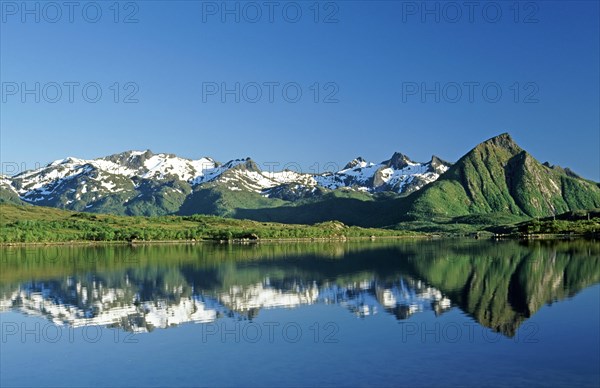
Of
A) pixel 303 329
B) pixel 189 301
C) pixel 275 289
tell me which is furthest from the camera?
pixel 275 289

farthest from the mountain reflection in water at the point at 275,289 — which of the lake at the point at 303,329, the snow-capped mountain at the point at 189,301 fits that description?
the lake at the point at 303,329

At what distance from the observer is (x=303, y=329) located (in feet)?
174

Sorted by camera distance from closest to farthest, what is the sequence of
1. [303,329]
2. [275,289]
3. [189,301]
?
[303,329], [189,301], [275,289]

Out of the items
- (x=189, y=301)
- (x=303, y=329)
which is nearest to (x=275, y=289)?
(x=189, y=301)

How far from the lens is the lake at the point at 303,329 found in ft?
124

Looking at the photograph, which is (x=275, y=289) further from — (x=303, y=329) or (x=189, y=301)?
(x=303, y=329)

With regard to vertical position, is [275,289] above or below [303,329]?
above

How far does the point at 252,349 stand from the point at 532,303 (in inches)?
1349

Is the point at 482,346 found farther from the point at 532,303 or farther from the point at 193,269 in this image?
the point at 193,269

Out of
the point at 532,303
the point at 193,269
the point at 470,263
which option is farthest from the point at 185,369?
the point at 470,263

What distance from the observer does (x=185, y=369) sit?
39500 mm

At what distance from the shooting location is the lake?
37812 mm

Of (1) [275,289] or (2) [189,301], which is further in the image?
(1) [275,289]

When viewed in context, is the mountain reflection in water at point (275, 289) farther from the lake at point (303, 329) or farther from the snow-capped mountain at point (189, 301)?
the lake at point (303, 329)
